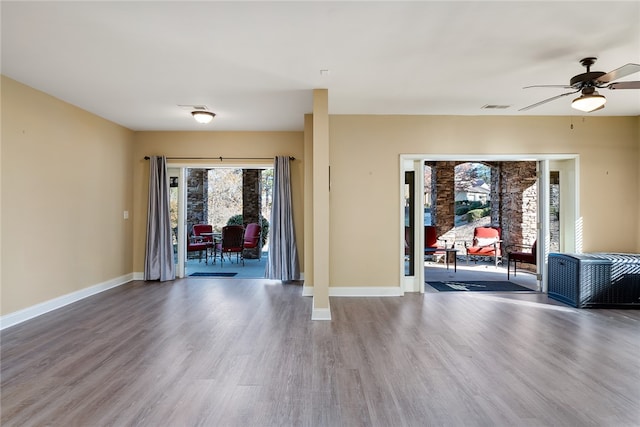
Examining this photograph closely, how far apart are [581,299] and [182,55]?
5.45 metres

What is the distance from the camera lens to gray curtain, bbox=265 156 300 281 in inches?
233

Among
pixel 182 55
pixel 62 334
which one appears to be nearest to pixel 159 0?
pixel 182 55

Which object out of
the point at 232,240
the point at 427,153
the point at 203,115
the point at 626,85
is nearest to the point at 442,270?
the point at 427,153

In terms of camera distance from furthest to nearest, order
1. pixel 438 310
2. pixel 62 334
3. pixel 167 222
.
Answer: pixel 167 222, pixel 438 310, pixel 62 334

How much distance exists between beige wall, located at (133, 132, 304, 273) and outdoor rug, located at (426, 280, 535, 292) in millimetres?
3422

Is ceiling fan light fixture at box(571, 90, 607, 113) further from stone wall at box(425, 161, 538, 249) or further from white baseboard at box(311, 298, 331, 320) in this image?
stone wall at box(425, 161, 538, 249)

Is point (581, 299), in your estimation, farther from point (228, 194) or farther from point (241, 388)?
point (228, 194)

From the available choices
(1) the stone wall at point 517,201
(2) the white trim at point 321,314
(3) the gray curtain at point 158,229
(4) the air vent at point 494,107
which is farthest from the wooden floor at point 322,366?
(1) the stone wall at point 517,201

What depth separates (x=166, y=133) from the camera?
625 centimetres

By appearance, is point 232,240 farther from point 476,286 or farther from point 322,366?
point 322,366

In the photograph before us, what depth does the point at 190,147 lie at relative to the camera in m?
6.25

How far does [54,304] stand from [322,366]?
372 cm

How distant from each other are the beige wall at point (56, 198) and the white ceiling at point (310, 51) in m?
0.42

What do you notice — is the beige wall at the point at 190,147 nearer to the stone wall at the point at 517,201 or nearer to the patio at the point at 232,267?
the patio at the point at 232,267
